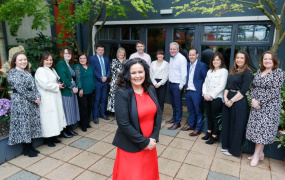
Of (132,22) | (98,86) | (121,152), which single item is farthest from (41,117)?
(132,22)

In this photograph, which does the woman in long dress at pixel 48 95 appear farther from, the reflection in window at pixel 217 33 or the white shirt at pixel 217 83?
the reflection in window at pixel 217 33

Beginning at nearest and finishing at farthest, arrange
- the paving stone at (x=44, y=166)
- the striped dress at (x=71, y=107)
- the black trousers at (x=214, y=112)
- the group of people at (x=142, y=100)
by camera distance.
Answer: the group of people at (x=142, y=100)
the paving stone at (x=44, y=166)
the black trousers at (x=214, y=112)
the striped dress at (x=71, y=107)

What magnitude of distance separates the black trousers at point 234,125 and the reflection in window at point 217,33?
2.54 meters

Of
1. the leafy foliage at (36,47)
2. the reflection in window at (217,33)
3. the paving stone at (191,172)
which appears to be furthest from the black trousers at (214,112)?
the leafy foliage at (36,47)

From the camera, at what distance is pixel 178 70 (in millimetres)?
4324

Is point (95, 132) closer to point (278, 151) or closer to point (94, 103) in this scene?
point (94, 103)

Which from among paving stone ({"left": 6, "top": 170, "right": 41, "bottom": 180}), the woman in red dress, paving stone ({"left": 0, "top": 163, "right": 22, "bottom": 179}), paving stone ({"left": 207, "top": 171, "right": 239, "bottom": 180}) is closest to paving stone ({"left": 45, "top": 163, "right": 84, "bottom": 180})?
paving stone ({"left": 6, "top": 170, "right": 41, "bottom": 180})

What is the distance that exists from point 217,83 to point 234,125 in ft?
2.51

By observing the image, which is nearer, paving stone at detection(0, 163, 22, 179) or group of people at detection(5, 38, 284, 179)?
group of people at detection(5, 38, 284, 179)

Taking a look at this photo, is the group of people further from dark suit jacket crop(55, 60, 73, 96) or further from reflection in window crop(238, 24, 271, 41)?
reflection in window crop(238, 24, 271, 41)

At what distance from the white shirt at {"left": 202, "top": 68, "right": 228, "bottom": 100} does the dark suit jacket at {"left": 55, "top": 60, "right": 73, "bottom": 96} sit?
8.62ft

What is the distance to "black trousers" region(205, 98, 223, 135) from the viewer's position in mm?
3604

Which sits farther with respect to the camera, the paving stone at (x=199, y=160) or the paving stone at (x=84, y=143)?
the paving stone at (x=84, y=143)

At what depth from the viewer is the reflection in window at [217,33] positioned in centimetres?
522
